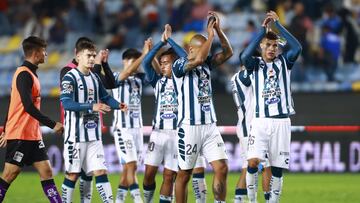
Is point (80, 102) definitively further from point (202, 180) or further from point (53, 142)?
point (53, 142)

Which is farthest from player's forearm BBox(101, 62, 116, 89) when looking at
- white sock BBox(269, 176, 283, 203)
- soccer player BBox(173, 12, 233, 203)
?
white sock BBox(269, 176, 283, 203)

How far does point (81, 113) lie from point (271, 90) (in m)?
2.31

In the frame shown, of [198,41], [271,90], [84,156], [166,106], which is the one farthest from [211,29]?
[84,156]

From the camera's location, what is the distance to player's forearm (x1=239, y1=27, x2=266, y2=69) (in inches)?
459

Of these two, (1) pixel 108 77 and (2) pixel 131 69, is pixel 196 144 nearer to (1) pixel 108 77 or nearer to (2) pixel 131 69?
(1) pixel 108 77

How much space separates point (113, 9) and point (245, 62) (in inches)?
437

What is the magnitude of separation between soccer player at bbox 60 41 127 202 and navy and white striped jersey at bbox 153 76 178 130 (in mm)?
1289

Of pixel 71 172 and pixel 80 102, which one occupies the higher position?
pixel 80 102

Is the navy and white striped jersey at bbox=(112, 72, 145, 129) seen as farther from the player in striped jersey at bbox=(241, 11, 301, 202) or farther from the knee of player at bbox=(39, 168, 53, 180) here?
the knee of player at bbox=(39, 168, 53, 180)

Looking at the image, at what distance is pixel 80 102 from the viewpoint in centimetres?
1140

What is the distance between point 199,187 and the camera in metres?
12.3

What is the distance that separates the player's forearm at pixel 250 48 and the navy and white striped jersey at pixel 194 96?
636 mm

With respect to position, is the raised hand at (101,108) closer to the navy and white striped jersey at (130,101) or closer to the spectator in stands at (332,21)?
the navy and white striped jersey at (130,101)

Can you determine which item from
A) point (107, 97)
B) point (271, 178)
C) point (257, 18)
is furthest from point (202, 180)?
point (257, 18)
